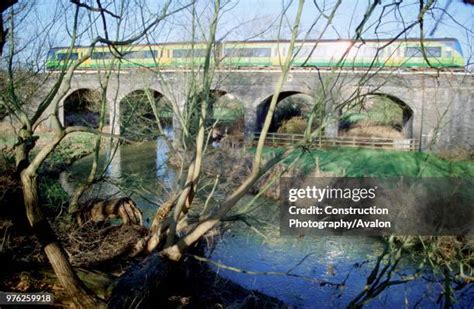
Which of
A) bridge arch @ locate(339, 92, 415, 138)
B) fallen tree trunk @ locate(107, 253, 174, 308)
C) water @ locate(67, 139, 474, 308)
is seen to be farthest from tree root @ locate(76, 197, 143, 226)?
bridge arch @ locate(339, 92, 415, 138)

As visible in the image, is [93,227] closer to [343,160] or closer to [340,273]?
[340,273]

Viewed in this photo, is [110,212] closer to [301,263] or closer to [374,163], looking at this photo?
[301,263]

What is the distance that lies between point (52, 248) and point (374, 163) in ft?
38.3

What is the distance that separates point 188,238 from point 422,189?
578 centimetres

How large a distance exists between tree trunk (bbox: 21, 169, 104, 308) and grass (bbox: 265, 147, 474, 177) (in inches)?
314

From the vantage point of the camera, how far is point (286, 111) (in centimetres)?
2050

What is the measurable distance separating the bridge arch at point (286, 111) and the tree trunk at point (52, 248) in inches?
628

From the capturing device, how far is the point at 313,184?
36.0 feet

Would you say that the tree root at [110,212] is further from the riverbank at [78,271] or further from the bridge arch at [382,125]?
the bridge arch at [382,125]

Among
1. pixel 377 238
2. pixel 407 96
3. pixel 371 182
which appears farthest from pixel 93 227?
pixel 407 96

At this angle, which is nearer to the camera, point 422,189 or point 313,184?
point 422,189

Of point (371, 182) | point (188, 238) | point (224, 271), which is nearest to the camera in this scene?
point (188, 238)

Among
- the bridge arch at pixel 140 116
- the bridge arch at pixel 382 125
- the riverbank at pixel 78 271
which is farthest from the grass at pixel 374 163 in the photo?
the riverbank at pixel 78 271

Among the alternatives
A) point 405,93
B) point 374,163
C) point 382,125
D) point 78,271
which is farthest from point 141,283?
point 382,125
